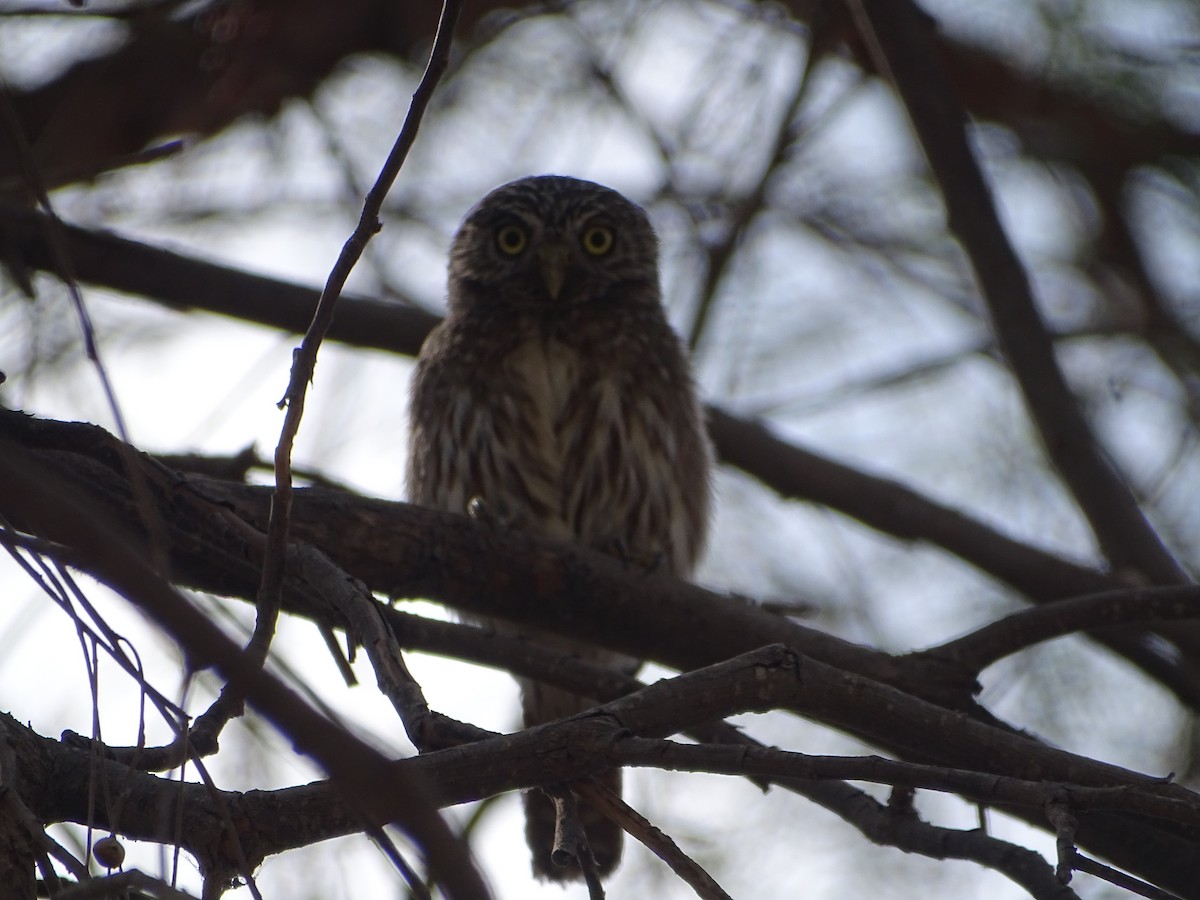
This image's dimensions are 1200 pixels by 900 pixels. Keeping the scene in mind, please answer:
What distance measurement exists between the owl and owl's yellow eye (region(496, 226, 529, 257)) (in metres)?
0.06

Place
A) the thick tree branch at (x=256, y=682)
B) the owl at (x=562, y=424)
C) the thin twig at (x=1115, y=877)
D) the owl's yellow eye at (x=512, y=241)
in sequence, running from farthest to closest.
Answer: the owl's yellow eye at (x=512, y=241) → the owl at (x=562, y=424) → the thin twig at (x=1115, y=877) → the thick tree branch at (x=256, y=682)

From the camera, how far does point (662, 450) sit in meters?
5.43

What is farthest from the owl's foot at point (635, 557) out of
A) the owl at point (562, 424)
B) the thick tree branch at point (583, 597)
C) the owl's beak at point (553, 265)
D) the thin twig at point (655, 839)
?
the thin twig at point (655, 839)

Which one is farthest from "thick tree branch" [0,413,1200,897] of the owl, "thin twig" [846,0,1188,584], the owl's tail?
"thin twig" [846,0,1188,584]

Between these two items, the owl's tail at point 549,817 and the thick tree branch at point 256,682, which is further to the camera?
the owl's tail at point 549,817

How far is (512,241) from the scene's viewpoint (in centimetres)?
602

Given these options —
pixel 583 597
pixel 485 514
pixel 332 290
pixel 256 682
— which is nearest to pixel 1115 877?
pixel 256 682

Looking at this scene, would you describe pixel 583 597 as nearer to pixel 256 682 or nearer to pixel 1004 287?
pixel 1004 287

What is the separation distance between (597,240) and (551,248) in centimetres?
29

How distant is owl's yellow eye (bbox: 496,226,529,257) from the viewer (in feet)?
19.6

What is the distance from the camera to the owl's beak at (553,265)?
18.7 feet

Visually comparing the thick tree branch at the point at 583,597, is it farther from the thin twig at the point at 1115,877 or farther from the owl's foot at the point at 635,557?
the thin twig at the point at 1115,877

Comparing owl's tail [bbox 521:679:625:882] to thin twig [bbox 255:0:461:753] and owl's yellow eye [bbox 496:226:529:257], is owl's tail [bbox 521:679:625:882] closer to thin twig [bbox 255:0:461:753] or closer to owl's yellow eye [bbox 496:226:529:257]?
owl's yellow eye [bbox 496:226:529:257]

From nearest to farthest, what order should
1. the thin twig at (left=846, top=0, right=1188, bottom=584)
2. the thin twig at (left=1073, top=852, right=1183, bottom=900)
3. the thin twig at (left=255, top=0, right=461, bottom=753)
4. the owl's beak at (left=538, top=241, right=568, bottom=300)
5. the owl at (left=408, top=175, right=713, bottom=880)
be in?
the thin twig at (left=1073, top=852, right=1183, bottom=900), the thin twig at (left=255, top=0, right=461, bottom=753), the thin twig at (left=846, top=0, right=1188, bottom=584), the owl at (left=408, top=175, right=713, bottom=880), the owl's beak at (left=538, top=241, right=568, bottom=300)
